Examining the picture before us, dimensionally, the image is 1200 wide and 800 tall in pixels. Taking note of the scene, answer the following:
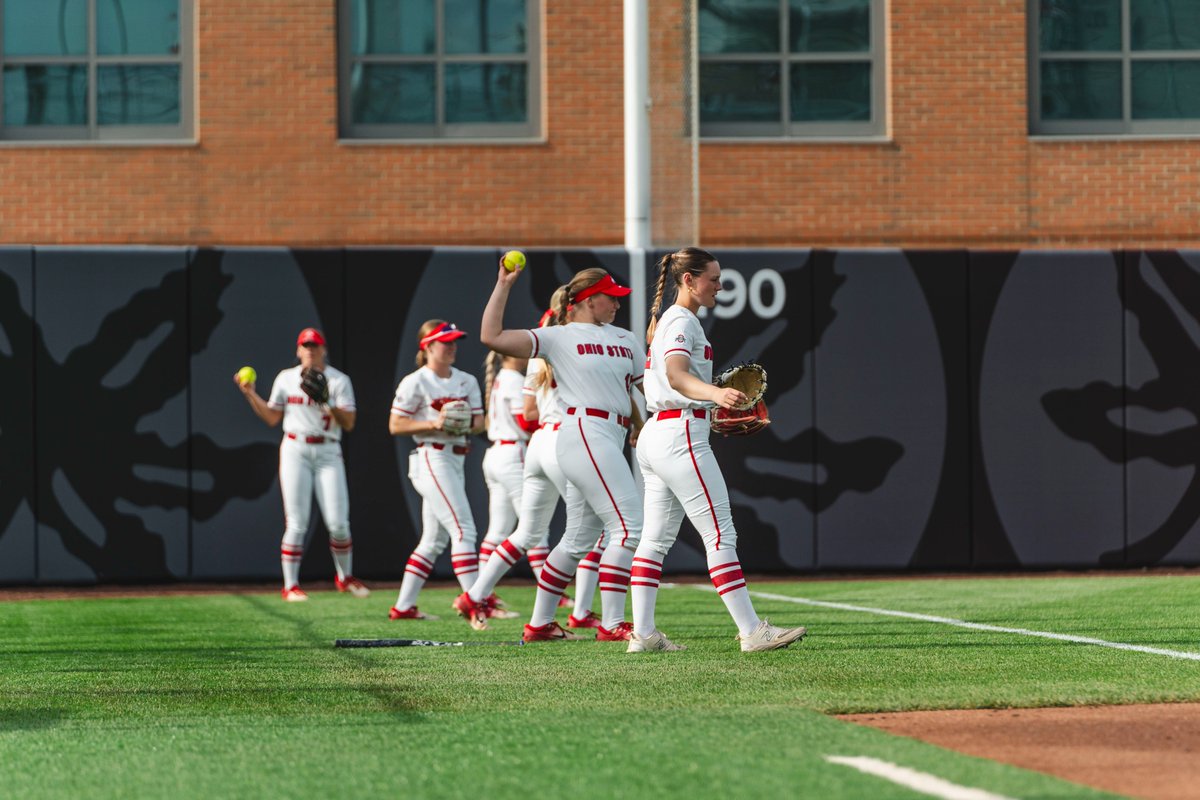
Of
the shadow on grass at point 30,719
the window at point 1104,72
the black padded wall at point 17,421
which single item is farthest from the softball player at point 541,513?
the window at point 1104,72

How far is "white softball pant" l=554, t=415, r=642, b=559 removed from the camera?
27.8 feet

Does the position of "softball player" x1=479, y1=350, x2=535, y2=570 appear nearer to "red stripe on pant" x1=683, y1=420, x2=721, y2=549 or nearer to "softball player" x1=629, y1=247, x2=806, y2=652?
"softball player" x1=629, y1=247, x2=806, y2=652

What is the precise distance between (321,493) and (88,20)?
21.7 feet

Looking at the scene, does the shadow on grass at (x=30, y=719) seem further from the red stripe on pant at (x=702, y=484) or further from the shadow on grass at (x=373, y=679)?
the red stripe on pant at (x=702, y=484)

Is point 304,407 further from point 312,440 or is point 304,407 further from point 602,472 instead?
point 602,472

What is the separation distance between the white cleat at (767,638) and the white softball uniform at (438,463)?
10.6 ft

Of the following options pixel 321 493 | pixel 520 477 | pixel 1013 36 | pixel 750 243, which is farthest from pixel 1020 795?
pixel 1013 36

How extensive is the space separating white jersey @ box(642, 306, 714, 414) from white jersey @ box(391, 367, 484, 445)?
3.02 metres

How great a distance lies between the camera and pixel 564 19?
671 inches

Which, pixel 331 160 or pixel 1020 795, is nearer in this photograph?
pixel 1020 795

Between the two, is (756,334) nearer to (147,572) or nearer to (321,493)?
(321,493)

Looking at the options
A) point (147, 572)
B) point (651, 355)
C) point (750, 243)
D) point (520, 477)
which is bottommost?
point (147, 572)

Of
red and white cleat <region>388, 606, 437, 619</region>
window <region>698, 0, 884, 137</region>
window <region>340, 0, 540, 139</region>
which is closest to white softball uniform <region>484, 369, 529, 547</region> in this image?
red and white cleat <region>388, 606, 437, 619</region>

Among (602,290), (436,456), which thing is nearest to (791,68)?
(436,456)
